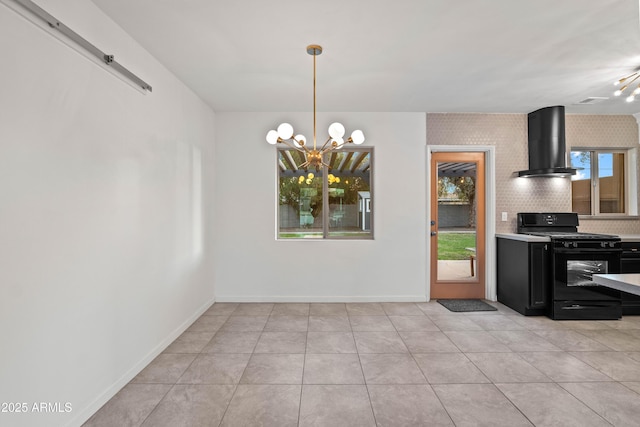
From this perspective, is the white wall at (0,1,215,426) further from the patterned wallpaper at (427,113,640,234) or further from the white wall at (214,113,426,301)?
the patterned wallpaper at (427,113,640,234)

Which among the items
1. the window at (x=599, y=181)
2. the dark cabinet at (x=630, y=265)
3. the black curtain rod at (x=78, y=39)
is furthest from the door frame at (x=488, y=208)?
the black curtain rod at (x=78, y=39)

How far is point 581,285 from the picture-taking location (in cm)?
371

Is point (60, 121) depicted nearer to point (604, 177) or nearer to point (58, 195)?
point (58, 195)

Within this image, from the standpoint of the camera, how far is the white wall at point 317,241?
442 cm

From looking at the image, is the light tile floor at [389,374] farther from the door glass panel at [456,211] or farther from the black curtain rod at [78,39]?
the black curtain rod at [78,39]

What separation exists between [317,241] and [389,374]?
223cm

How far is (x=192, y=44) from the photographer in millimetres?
2611

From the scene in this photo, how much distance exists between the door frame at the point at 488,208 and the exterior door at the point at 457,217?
7cm

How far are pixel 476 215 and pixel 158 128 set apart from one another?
4101 mm

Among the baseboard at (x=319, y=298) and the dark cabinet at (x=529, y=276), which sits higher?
the dark cabinet at (x=529, y=276)

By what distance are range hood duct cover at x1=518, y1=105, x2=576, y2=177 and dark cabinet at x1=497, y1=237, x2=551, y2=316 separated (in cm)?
101

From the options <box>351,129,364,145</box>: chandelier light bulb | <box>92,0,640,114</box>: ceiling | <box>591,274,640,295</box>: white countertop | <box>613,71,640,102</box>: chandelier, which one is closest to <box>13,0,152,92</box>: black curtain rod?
<box>92,0,640,114</box>: ceiling

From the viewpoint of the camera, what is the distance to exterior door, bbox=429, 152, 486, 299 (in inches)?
179

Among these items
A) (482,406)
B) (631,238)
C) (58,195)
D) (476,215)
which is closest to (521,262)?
(476,215)
